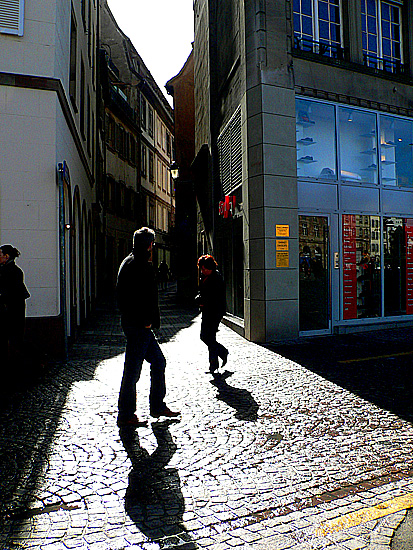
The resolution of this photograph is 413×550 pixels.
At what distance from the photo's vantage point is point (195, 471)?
4203 millimetres

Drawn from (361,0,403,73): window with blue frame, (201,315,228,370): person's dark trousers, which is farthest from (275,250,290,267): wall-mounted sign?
(361,0,403,73): window with blue frame

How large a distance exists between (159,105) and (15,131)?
3758 cm

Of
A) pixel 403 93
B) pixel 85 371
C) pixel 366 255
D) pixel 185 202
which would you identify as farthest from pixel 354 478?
pixel 185 202

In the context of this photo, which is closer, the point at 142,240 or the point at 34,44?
the point at 142,240

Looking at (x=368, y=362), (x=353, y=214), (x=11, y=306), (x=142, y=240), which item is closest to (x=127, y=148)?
(x=353, y=214)

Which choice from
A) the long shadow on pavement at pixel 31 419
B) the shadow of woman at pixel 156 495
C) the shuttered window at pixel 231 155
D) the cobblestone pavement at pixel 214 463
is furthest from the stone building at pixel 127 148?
the shadow of woman at pixel 156 495

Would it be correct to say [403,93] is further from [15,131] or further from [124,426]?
[124,426]

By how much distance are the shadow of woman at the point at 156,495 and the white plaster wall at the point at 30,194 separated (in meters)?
5.13

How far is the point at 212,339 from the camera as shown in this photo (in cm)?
811

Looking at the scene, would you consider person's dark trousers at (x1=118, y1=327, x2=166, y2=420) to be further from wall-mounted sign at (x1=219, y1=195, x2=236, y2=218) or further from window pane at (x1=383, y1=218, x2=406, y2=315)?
window pane at (x1=383, y1=218, x2=406, y2=315)

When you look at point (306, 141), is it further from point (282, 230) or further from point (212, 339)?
point (212, 339)

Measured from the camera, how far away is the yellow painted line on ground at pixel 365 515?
3287 millimetres

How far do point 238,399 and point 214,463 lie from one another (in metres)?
2.09

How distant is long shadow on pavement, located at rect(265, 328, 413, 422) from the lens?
6484mm
